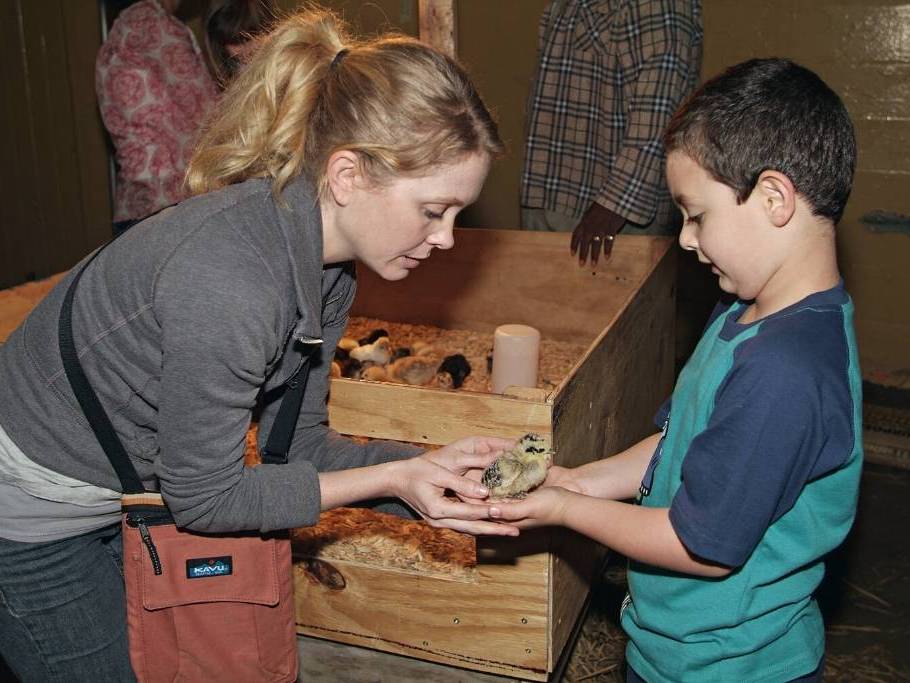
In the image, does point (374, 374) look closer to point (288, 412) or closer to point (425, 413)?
point (425, 413)

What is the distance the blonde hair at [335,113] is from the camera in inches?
57.0

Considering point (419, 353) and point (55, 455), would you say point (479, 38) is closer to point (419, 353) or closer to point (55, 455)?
point (419, 353)

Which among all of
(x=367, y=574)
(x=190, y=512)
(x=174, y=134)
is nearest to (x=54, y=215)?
(x=174, y=134)

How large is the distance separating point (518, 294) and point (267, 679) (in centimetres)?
252

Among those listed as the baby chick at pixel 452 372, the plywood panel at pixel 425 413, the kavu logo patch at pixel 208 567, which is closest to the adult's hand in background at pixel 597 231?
the baby chick at pixel 452 372

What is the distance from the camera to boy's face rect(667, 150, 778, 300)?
1388mm

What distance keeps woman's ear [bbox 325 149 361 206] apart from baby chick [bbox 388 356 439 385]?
1.86 meters

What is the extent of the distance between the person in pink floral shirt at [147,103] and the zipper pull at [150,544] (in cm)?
229

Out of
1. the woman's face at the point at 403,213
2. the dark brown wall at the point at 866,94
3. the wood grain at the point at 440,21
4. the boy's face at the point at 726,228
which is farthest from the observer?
the dark brown wall at the point at 866,94

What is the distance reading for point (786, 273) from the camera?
1398 mm

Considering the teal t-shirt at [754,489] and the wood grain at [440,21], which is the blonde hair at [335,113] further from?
the wood grain at [440,21]

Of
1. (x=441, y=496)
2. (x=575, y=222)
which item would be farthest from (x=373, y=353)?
(x=441, y=496)

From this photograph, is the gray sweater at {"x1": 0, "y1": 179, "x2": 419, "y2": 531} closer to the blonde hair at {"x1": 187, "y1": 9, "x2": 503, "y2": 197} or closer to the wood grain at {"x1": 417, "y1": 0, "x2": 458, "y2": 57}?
the blonde hair at {"x1": 187, "y1": 9, "x2": 503, "y2": 197}

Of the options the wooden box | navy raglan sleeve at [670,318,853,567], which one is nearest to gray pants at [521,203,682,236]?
the wooden box
